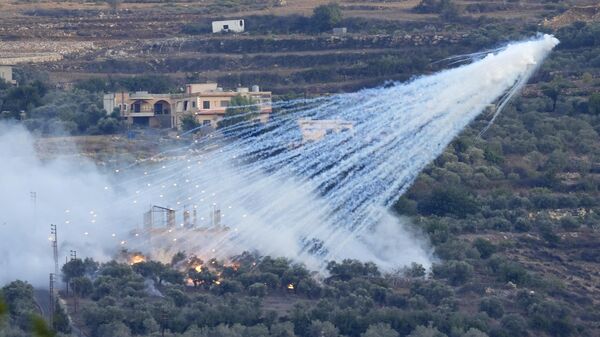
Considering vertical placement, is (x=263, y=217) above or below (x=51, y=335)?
below

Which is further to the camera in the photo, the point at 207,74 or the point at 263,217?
the point at 207,74

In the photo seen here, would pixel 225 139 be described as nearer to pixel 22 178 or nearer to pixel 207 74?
pixel 22 178

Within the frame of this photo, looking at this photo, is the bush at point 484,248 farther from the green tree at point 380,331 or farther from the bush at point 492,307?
the green tree at point 380,331

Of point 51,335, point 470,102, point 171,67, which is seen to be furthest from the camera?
point 171,67

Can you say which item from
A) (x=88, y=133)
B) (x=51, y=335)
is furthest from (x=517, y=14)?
(x=51, y=335)

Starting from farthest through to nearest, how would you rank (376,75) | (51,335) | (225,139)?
(376,75) → (225,139) → (51,335)

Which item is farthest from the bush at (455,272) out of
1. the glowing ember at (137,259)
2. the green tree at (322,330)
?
the glowing ember at (137,259)

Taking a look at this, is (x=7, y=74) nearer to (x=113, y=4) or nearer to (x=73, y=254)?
(x=113, y=4)
